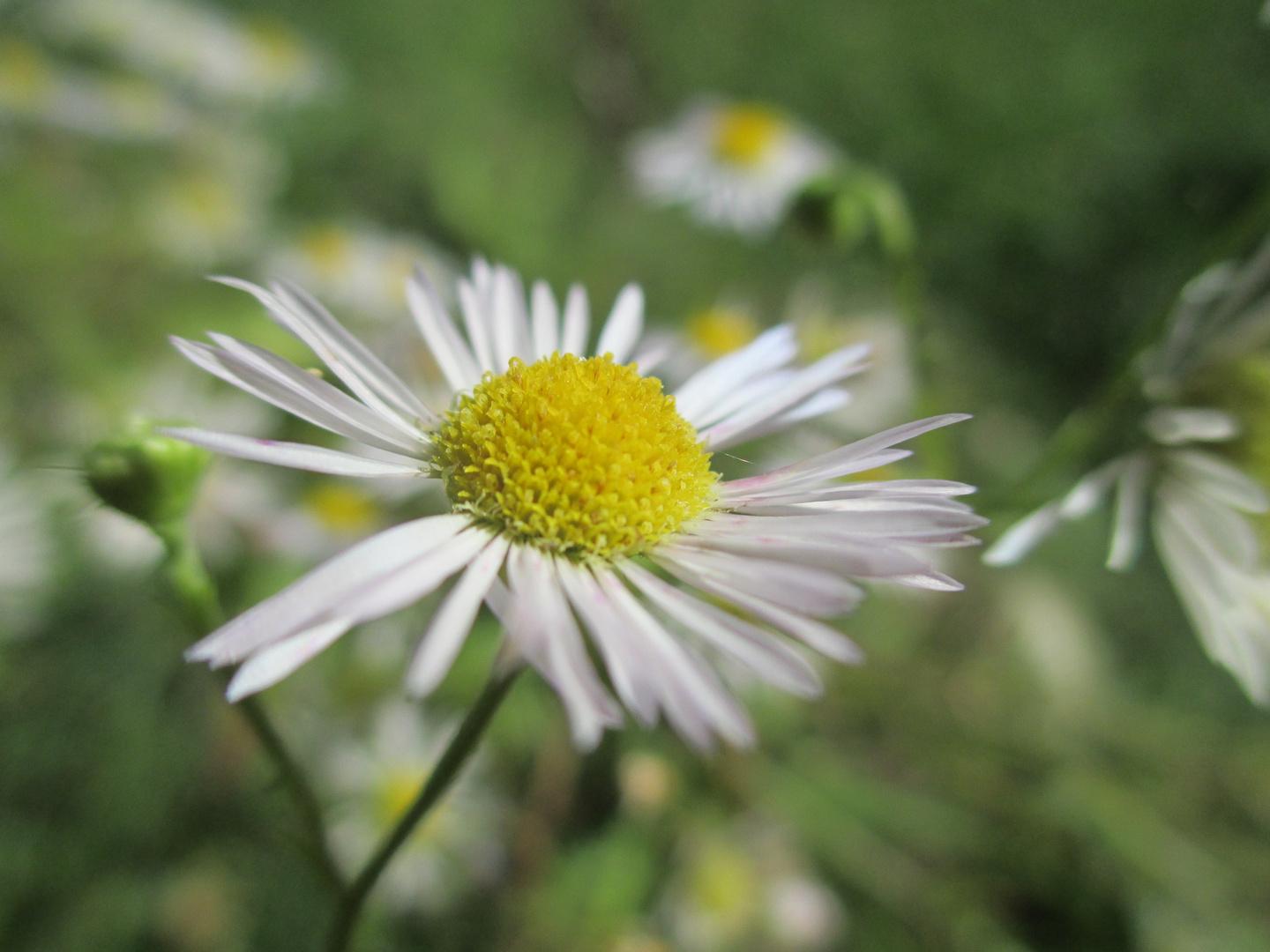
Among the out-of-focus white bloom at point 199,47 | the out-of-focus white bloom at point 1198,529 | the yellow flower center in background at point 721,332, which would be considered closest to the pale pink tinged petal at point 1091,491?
the out-of-focus white bloom at point 1198,529

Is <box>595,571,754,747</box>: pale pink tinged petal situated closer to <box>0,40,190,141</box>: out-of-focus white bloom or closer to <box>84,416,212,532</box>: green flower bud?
<box>84,416,212,532</box>: green flower bud

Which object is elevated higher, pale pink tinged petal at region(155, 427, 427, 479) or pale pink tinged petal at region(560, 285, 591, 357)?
pale pink tinged petal at region(155, 427, 427, 479)

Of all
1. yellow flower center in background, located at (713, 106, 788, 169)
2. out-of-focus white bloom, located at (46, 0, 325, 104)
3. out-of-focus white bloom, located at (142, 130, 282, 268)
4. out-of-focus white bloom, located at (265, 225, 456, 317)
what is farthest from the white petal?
out-of-focus white bloom, located at (46, 0, 325, 104)

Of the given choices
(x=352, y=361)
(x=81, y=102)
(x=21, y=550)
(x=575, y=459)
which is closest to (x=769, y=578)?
(x=575, y=459)

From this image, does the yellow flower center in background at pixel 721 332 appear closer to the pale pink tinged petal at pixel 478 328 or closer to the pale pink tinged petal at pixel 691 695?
the pale pink tinged petal at pixel 478 328

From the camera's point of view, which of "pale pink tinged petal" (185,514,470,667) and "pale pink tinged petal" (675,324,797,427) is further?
"pale pink tinged petal" (675,324,797,427)

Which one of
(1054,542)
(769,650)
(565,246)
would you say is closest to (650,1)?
(565,246)
